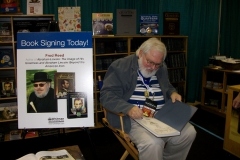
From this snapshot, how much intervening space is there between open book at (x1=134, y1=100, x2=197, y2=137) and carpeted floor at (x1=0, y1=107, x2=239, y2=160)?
0.80 meters

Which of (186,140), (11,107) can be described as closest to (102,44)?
(11,107)

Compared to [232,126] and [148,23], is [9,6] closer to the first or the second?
[148,23]

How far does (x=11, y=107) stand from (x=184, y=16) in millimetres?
3179

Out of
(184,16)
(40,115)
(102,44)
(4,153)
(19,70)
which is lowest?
(4,153)

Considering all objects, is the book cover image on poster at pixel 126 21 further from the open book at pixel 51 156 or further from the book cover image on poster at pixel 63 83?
the open book at pixel 51 156

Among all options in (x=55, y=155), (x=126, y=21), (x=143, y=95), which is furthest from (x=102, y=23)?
(x=55, y=155)

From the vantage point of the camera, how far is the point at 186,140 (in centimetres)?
196

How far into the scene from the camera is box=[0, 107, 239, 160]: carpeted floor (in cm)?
268

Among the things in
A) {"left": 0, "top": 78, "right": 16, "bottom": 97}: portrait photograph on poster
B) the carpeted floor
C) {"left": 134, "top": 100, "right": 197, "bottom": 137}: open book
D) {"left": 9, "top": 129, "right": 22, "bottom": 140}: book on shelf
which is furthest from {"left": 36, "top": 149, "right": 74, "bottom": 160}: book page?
{"left": 0, "top": 78, "right": 16, "bottom": 97}: portrait photograph on poster

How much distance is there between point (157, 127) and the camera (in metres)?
1.85

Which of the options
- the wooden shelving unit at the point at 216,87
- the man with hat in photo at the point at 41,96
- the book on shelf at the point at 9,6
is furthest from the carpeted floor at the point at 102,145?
the book on shelf at the point at 9,6

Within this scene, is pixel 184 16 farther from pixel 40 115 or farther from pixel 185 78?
pixel 40 115

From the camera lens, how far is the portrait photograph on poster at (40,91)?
1946 millimetres

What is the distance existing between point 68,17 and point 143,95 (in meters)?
1.88
